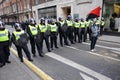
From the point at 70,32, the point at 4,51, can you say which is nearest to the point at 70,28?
the point at 70,32

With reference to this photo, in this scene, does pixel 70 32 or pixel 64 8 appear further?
pixel 64 8

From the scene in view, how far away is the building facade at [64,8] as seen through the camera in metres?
17.8

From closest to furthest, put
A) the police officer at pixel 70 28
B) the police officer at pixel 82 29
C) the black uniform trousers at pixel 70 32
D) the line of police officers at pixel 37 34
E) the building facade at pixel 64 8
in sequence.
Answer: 1. the line of police officers at pixel 37 34
2. the police officer at pixel 70 28
3. the black uniform trousers at pixel 70 32
4. the police officer at pixel 82 29
5. the building facade at pixel 64 8

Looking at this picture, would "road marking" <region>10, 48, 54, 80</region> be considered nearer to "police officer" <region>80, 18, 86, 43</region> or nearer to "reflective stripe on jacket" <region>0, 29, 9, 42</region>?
"reflective stripe on jacket" <region>0, 29, 9, 42</region>

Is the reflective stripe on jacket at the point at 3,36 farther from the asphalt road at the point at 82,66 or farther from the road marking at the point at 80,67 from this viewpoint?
the road marking at the point at 80,67

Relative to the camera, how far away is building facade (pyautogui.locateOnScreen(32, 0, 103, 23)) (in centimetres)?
1780

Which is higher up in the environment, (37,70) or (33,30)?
(33,30)

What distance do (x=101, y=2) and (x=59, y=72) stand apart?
1215 cm

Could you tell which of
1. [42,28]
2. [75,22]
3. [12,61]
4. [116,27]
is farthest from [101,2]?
[12,61]

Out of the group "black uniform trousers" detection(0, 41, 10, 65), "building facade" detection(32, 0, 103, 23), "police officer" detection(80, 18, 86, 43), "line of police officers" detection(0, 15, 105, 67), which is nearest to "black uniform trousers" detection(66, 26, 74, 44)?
"line of police officers" detection(0, 15, 105, 67)

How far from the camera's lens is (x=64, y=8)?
2367 centimetres

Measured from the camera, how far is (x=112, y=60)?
714 centimetres

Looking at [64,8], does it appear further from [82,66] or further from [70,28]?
[82,66]

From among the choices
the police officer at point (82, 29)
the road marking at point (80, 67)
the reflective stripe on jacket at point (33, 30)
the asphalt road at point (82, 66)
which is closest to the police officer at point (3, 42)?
the reflective stripe on jacket at point (33, 30)
